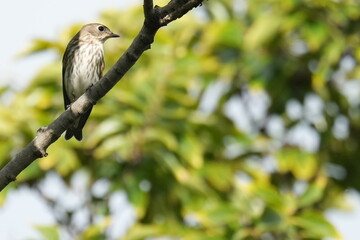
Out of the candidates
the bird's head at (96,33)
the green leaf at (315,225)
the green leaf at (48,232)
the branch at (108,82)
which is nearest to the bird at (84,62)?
the bird's head at (96,33)

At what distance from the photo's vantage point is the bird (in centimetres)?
580

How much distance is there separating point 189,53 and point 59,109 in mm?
1031

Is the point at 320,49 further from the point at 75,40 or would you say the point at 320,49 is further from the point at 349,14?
the point at 75,40

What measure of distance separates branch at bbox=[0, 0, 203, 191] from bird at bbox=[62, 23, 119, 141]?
8.58ft

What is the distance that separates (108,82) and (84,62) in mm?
2851

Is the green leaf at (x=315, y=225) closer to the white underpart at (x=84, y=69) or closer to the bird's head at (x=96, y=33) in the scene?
the white underpart at (x=84, y=69)

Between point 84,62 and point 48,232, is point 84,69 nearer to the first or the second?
point 84,62

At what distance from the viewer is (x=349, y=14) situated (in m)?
6.68

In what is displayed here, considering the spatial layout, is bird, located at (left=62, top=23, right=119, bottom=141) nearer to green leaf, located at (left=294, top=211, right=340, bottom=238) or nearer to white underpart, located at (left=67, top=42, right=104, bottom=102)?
white underpart, located at (left=67, top=42, right=104, bottom=102)

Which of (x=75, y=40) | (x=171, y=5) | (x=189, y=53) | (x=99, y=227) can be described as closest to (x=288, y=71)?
(x=189, y=53)

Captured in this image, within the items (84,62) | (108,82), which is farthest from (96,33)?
(108,82)

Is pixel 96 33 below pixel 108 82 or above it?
above

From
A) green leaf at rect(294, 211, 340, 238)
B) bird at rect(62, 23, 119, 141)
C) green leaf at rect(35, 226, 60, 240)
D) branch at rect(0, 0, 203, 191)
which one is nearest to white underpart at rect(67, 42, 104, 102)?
bird at rect(62, 23, 119, 141)

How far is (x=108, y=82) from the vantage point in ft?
9.96
